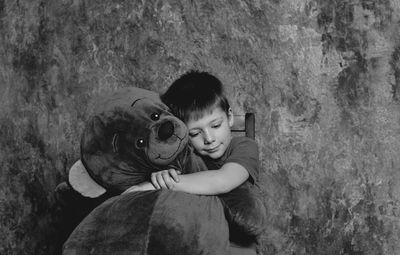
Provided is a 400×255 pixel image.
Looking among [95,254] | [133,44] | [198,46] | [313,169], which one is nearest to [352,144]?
[313,169]

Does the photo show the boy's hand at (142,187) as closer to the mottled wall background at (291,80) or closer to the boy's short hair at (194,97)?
the boy's short hair at (194,97)

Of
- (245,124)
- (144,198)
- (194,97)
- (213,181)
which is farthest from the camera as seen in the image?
(245,124)

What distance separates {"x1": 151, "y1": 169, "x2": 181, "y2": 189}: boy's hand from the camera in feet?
4.03

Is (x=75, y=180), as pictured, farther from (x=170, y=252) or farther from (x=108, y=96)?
(x=170, y=252)

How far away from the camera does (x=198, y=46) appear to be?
1793 millimetres

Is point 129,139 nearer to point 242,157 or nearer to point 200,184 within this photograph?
point 200,184

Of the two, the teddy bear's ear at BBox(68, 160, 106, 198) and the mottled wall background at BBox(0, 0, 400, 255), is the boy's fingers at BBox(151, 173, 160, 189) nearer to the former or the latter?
the teddy bear's ear at BBox(68, 160, 106, 198)

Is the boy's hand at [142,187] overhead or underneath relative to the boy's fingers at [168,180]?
underneath

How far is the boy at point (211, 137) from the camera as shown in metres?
1.29

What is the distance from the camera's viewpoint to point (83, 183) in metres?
1.37

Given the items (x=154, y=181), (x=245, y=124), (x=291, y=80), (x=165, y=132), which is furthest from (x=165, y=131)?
(x=291, y=80)

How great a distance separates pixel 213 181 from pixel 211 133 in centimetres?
16

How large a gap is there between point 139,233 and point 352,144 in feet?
2.53

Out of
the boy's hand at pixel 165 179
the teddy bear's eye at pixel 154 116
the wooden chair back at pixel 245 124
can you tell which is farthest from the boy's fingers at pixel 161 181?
the wooden chair back at pixel 245 124
